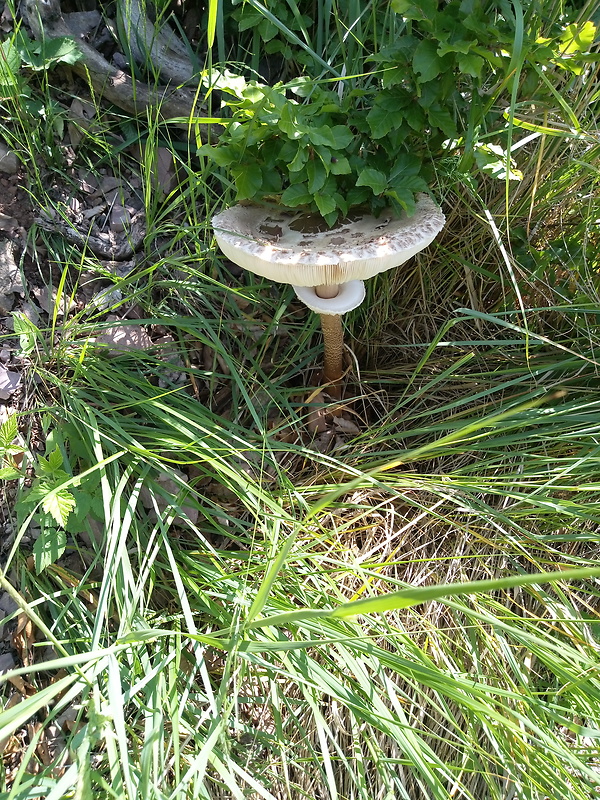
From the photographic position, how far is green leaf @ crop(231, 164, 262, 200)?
175 cm

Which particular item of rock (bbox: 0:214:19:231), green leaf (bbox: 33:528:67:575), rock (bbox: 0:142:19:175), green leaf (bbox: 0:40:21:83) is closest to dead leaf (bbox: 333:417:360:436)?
green leaf (bbox: 33:528:67:575)

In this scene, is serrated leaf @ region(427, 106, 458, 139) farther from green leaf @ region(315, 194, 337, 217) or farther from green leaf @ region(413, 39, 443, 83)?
green leaf @ region(315, 194, 337, 217)

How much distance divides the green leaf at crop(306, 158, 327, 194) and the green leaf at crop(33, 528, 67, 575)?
1328 millimetres

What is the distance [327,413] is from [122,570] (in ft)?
3.45

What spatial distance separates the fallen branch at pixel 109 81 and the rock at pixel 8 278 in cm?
78

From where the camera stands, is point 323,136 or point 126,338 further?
point 126,338

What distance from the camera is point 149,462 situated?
1.86 meters

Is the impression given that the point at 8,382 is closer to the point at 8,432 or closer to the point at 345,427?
the point at 8,432

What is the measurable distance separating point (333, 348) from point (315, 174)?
733 millimetres

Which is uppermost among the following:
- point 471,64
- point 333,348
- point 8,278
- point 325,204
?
point 471,64

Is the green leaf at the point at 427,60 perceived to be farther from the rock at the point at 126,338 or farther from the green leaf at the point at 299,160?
the rock at the point at 126,338

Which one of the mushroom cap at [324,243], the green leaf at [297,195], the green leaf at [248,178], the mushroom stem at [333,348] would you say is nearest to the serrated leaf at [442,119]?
the mushroom cap at [324,243]

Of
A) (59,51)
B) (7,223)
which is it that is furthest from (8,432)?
(59,51)

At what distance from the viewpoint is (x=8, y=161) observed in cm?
222
